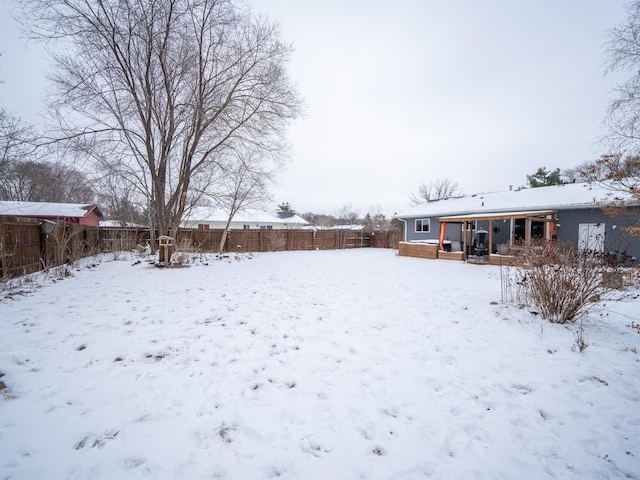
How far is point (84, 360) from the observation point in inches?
110

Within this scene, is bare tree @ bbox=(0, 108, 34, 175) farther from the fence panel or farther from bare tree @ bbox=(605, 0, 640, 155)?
bare tree @ bbox=(605, 0, 640, 155)

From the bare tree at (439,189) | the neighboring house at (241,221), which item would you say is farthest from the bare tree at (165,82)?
the bare tree at (439,189)

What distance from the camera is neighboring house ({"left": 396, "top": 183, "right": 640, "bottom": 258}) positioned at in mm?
11227

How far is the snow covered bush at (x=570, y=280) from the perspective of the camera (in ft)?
12.3

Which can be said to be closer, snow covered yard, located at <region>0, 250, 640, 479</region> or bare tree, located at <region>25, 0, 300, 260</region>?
snow covered yard, located at <region>0, 250, 640, 479</region>

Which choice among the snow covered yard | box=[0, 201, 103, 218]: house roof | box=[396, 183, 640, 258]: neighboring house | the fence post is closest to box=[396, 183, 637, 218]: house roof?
box=[396, 183, 640, 258]: neighboring house

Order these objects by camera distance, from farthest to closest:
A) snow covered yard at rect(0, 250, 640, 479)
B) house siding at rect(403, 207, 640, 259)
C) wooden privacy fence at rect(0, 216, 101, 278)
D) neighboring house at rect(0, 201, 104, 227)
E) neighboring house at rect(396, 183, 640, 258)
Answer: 1. neighboring house at rect(0, 201, 104, 227)
2. neighboring house at rect(396, 183, 640, 258)
3. house siding at rect(403, 207, 640, 259)
4. wooden privacy fence at rect(0, 216, 101, 278)
5. snow covered yard at rect(0, 250, 640, 479)

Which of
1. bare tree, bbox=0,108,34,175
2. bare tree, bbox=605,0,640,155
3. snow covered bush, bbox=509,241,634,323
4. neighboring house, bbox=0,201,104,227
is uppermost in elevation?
bare tree, bbox=605,0,640,155

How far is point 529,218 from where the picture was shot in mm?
11227

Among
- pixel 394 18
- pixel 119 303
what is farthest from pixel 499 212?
pixel 119 303

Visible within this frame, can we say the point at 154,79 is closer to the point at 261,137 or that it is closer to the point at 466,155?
the point at 261,137

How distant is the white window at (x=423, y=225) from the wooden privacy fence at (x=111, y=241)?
7.15 ft

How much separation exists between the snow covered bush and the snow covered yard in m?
0.29

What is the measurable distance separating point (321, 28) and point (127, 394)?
17.4 metres
